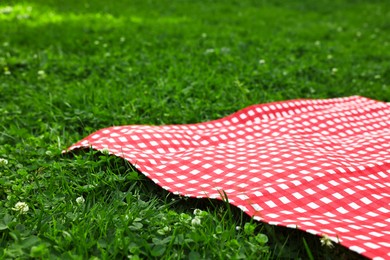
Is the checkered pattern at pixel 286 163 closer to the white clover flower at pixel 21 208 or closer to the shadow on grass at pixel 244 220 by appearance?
the shadow on grass at pixel 244 220

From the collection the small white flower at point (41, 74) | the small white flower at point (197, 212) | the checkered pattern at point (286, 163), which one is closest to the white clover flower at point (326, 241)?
the checkered pattern at point (286, 163)

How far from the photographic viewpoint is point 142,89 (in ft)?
13.3

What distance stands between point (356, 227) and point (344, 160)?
0.72 m

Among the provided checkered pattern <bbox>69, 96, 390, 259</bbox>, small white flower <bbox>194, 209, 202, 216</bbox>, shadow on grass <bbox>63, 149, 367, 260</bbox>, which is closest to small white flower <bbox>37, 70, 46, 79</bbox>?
checkered pattern <bbox>69, 96, 390, 259</bbox>

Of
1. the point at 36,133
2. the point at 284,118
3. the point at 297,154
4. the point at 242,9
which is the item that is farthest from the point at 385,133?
the point at 242,9

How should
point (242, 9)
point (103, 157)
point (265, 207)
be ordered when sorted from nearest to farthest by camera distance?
point (265, 207)
point (103, 157)
point (242, 9)

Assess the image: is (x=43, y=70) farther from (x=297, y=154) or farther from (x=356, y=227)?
(x=356, y=227)

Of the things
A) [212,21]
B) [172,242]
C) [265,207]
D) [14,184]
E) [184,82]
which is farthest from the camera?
[212,21]

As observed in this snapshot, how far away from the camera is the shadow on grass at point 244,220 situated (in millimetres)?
1824

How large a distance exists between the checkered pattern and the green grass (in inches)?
3.5

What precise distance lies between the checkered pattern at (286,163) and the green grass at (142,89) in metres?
0.09

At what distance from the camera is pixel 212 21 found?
712 cm

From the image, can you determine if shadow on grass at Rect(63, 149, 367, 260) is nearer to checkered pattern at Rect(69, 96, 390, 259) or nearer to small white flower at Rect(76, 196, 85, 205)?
checkered pattern at Rect(69, 96, 390, 259)

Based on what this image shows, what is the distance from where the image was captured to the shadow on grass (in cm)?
182
